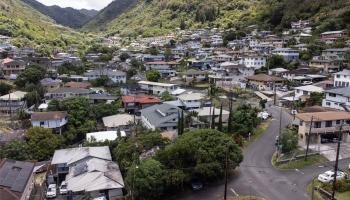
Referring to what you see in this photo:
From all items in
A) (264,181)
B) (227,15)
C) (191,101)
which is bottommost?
(264,181)

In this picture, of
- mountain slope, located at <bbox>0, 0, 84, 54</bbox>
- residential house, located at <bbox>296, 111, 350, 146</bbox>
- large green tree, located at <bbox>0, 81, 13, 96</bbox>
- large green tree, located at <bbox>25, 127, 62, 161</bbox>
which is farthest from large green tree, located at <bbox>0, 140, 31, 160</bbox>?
mountain slope, located at <bbox>0, 0, 84, 54</bbox>

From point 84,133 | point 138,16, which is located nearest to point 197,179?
point 84,133

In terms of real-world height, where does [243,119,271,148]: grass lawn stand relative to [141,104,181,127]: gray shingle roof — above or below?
below

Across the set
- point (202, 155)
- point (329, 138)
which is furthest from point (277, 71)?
point (202, 155)

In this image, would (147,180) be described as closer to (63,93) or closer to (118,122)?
(118,122)

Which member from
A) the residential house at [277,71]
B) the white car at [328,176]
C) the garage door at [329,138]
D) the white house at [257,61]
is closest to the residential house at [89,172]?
the white car at [328,176]

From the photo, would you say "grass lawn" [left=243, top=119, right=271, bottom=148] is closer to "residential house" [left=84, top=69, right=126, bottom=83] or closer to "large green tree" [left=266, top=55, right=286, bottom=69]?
"large green tree" [left=266, top=55, right=286, bottom=69]
